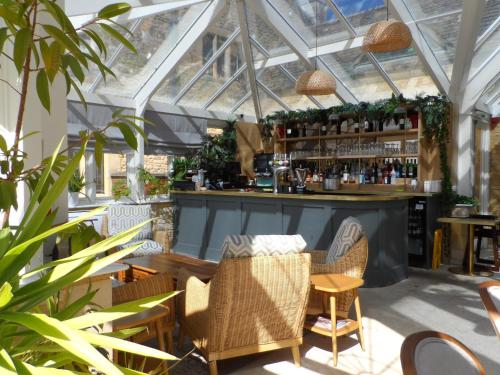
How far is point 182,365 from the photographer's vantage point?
3.28m

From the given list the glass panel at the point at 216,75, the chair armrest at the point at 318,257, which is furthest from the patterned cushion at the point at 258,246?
the glass panel at the point at 216,75

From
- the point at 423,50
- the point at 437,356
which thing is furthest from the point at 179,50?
the point at 437,356

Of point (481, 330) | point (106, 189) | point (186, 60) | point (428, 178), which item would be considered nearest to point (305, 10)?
point (186, 60)

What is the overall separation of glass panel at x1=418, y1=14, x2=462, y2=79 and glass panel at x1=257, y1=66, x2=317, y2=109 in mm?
2943

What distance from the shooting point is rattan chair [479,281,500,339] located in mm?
2137

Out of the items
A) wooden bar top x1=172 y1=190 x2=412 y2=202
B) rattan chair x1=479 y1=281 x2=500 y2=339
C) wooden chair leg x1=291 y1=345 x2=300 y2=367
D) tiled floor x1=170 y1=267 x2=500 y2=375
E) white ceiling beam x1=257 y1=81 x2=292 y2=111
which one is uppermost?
white ceiling beam x1=257 y1=81 x2=292 y2=111

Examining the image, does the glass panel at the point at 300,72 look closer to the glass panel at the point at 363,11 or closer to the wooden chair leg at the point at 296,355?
the glass panel at the point at 363,11

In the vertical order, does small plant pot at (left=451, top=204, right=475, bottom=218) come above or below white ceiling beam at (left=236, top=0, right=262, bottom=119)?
below

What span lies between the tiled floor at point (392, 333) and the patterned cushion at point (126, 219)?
2.92m

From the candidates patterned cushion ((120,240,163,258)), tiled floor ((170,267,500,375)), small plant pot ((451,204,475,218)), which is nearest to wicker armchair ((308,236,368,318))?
tiled floor ((170,267,500,375))

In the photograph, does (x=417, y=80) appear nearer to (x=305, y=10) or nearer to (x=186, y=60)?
(x=305, y=10)

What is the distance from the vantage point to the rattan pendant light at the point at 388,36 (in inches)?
193

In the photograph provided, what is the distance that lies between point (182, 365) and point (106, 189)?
542 cm

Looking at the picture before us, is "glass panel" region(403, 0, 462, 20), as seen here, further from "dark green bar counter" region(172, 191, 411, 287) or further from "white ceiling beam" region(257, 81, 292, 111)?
"white ceiling beam" region(257, 81, 292, 111)
